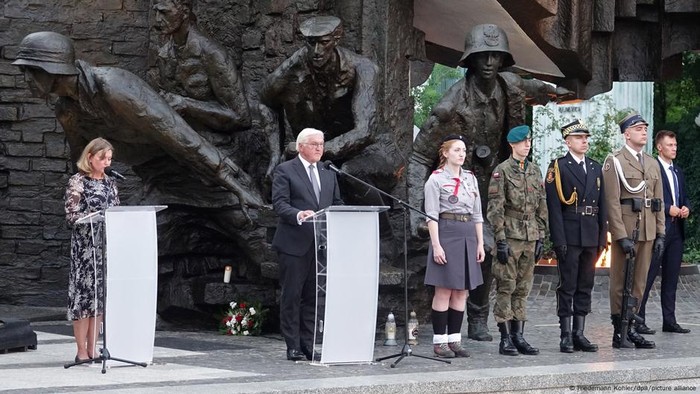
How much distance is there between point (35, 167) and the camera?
1459 cm

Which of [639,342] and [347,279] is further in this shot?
[639,342]

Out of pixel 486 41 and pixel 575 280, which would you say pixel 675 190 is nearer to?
pixel 575 280

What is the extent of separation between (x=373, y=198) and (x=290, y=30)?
190cm

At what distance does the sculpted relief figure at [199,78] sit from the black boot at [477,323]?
103 inches

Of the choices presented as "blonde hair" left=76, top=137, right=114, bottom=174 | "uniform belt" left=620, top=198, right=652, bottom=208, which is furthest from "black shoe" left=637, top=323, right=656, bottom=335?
"blonde hair" left=76, top=137, right=114, bottom=174

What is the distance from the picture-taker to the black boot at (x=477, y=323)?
11969 mm

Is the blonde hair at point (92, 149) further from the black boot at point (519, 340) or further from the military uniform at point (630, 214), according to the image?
the military uniform at point (630, 214)

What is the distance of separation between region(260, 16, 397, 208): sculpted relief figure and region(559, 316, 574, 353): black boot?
6.19 ft

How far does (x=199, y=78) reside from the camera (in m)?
12.4

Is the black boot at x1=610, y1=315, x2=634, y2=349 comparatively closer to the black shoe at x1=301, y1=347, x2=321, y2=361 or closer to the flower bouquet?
the black shoe at x1=301, y1=347, x2=321, y2=361

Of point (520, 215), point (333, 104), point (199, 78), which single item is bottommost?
point (520, 215)

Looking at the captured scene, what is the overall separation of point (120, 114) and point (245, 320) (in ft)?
6.81

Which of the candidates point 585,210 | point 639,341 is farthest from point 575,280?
point 639,341

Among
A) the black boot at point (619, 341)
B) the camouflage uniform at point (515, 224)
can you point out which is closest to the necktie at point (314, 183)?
the camouflage uniform at point (515, 224)
